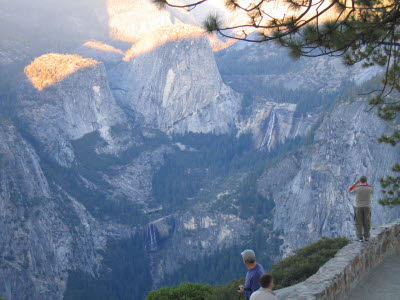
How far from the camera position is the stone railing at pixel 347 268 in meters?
12.6

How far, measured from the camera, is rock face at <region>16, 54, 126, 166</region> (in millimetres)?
104625

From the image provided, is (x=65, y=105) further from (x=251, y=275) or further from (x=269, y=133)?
(x=251, y=275)

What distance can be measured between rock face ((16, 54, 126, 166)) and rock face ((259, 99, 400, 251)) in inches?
2038

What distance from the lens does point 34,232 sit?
251 ft

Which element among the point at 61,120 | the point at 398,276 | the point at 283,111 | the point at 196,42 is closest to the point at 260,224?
the point at 283,111

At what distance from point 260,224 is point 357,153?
2649 cm

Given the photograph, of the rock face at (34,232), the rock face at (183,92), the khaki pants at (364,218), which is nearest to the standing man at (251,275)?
the khaki pants at (364,218)

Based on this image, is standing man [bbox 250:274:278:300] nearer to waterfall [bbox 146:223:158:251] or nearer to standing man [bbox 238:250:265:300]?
standing man [bbox 238:250:265:300]

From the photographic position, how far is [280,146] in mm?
118375

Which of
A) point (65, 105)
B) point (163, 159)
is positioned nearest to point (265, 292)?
point (65, 105)

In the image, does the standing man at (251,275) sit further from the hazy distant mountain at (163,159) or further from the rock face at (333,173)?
the rock face at (333,173)

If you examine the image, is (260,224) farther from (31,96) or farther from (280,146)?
(31,96)

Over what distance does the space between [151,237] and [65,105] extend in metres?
37.4

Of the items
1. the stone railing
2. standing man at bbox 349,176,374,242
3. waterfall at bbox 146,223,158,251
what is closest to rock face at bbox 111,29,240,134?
waterfall at bbox 146,223,158,251
